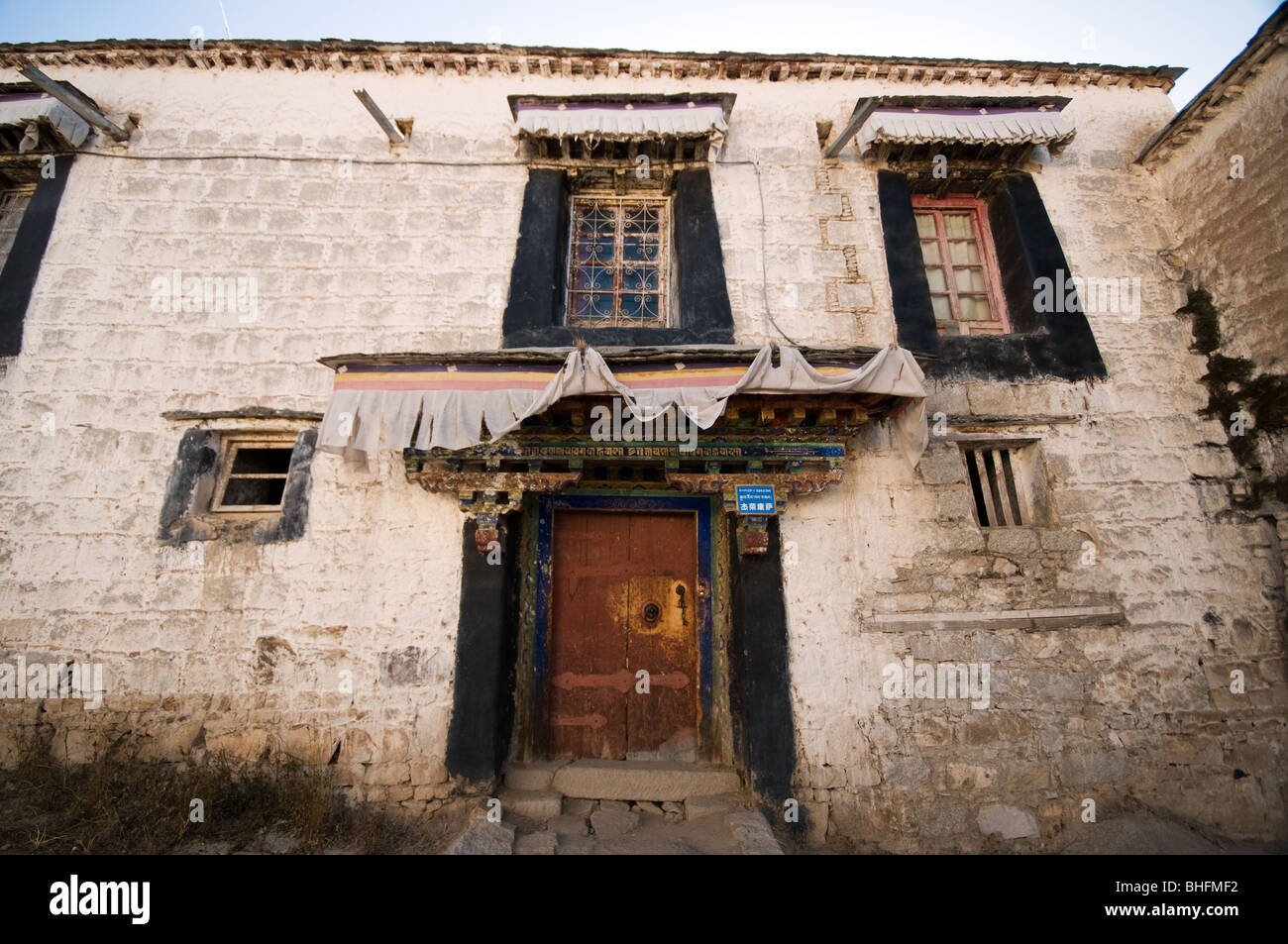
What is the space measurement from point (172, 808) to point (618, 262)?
616 cm

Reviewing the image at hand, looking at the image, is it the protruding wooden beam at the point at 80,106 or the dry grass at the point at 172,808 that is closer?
the dry grass at the point at 172,808

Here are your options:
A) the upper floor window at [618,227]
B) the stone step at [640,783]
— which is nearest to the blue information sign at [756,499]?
the upper floor window at [618,227]

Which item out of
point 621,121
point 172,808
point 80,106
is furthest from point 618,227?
point 172,808

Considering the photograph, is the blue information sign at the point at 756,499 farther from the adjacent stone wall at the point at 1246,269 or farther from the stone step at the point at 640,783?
the adjacent stone wall at the point at 1246,269

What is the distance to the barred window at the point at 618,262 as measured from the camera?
5.88 meters

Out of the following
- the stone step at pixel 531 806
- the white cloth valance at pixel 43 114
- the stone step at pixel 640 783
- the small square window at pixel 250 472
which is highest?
the white cloth valance at pixel 43 114

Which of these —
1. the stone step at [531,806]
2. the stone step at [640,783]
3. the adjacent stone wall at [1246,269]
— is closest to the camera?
the stone step at [531,806]

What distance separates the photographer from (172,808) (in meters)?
4.24

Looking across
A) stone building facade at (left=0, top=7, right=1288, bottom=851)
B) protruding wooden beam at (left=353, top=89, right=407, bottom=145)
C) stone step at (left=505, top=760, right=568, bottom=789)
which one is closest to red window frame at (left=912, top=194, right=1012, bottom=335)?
stone building facade at (left=0, top=7, right=1288, bottom=851)

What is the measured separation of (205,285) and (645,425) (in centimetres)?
477

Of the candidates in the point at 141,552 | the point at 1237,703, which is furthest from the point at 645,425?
the point at 1237,703

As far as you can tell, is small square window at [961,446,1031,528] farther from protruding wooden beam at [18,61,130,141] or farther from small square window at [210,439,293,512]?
protruding wooden beam at [18,61,130,141]

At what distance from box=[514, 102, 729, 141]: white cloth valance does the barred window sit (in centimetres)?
69

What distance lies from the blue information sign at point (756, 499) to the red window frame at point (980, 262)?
111 inches
